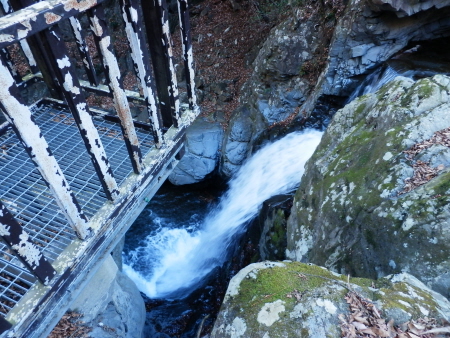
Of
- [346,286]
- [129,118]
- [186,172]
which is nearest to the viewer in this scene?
[346,286]

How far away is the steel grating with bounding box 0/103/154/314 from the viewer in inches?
133

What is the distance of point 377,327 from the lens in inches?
80.7

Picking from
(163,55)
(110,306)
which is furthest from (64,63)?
(110,306)

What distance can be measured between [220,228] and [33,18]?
679 centimetres

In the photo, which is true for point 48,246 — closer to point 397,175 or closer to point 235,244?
point 397,175

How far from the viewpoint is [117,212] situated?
11.8 ft

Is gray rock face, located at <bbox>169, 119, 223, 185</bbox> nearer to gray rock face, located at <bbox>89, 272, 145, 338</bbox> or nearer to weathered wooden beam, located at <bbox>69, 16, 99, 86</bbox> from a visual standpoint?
gray rock face, located at <bbox>89, 272, 145, 338</bbox>

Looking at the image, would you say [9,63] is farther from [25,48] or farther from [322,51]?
[322,51]

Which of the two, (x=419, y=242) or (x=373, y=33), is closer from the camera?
(x=419, y=242)

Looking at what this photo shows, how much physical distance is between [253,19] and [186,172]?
22.8ft

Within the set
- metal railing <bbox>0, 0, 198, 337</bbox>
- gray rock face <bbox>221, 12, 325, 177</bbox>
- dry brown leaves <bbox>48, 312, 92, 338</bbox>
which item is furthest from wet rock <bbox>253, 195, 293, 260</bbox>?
gray rock face <bbox>221, 12, 325, 177</bbox>

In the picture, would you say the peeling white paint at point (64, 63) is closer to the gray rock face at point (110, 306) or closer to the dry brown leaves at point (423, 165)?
the dry brown leaves at point (423, 165)

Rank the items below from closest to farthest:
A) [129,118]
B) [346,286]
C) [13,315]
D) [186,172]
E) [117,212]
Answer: [346,286] → [13,315] → [129,118] → [117,212] → [186,172]

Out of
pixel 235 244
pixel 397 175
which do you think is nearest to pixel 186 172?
pixel 235 244
